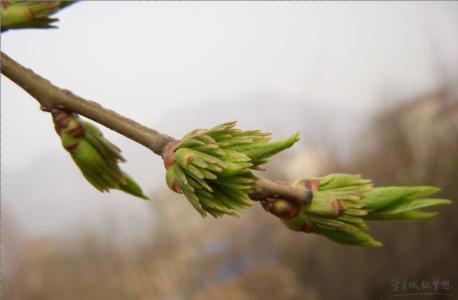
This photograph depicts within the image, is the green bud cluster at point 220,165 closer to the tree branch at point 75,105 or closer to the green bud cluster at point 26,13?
the tree branch at point 75,105

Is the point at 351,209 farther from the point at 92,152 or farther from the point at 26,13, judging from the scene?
the point at 26,13

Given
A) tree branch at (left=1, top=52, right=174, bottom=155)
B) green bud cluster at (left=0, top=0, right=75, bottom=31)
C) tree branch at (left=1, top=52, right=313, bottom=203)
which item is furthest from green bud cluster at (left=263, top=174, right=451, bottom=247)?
green bud cluster at (left=0, top=0, right=75, bottom=31)

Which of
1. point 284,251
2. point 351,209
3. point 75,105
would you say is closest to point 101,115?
point 75,105

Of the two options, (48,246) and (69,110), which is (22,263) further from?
(69,110)

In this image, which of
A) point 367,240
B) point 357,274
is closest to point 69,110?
point 367,240

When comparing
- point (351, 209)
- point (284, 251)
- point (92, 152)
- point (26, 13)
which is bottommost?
point (284, 251)

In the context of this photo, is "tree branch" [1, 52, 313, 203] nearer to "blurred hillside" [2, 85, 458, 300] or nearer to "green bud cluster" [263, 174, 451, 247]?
"green bud cluster" [263, 174, 451, 247]
